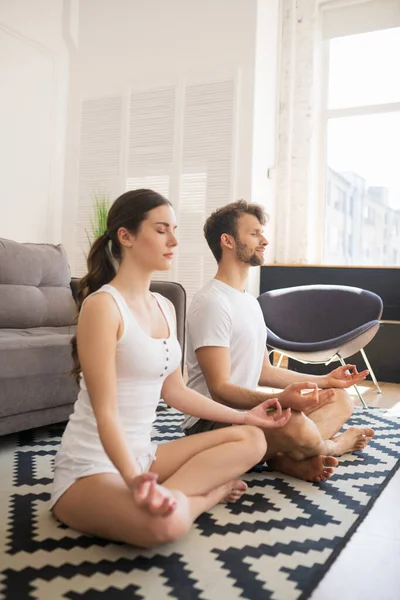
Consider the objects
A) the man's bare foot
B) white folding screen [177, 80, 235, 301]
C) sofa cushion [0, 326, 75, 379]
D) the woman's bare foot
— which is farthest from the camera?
white folding screen [177, 80, 235, 301]

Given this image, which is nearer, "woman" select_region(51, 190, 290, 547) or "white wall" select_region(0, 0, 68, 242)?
"woman" select_region(51, 190, 290, 547)

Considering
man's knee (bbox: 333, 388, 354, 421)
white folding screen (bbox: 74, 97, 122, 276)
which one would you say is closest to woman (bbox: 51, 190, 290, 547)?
man's knee (bbox: 333, 388, 354, 421)

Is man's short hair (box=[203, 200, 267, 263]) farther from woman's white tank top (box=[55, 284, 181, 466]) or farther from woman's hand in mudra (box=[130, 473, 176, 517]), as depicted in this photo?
woman's hand in mudra (box=[130, 473, 176, 517])

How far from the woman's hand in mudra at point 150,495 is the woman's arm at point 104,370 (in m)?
0.06

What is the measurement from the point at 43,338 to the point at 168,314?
978 mm

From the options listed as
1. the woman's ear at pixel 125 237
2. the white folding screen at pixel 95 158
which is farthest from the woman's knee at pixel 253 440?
the white folding screen at pixel 95 158

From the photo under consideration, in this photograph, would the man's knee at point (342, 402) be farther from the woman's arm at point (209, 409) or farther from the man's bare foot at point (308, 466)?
the woman's arm at point (209, 409)

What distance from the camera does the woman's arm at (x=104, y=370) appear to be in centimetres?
128

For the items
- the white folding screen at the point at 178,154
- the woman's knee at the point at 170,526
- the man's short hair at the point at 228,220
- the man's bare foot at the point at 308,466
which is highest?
the white folding screen at the point at 178,154

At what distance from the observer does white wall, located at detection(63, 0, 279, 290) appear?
5.31 meters

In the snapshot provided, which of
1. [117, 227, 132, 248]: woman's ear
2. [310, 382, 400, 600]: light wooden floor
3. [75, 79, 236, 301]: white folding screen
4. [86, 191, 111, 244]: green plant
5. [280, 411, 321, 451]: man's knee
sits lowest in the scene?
[310, 382, 400, 600]: light wooden floor

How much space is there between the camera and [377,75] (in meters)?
5.68

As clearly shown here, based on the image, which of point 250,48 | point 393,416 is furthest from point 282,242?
point 393,416

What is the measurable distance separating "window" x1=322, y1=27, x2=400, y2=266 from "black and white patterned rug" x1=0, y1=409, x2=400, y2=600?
387 cm
